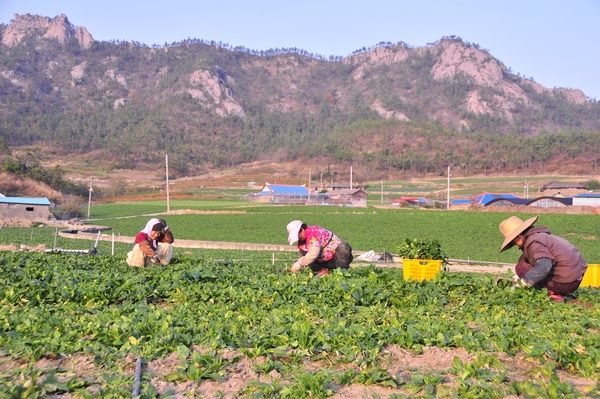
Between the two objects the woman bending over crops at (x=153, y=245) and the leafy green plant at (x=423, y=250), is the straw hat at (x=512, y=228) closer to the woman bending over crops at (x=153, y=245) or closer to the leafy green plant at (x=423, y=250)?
the leafy green plant at (x=423, y=250)

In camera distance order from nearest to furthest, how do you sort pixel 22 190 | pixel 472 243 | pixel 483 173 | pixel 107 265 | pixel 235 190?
pixel 107 265 → pixel 472 243 → pixel 22 190 → pixel 235 190 → pixel 483 173

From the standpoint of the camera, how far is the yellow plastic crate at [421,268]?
1084 cm

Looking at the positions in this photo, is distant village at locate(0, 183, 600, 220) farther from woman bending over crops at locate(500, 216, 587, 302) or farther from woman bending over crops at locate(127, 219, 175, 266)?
woman bending over crops at locate(500, 216, 587, 302)

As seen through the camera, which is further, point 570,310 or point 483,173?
point 483,173

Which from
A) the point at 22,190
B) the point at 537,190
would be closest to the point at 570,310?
the point at 22,190

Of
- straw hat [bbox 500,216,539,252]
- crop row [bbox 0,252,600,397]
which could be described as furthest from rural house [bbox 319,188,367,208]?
straw hat [bbox 500,216,539,252]

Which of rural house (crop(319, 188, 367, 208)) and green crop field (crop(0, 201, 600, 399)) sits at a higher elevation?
green crop field (crop(0, 201, 600, 399))

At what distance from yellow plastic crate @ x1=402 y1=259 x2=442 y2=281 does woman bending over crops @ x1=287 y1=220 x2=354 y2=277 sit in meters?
1.15

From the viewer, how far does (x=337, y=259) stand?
1091cm

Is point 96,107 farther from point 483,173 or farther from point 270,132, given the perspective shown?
point 483,173

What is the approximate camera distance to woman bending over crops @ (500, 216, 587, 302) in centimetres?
780

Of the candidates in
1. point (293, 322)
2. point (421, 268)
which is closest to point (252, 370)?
point (293, 322)

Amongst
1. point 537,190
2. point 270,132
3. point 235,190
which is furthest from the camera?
point 270,132

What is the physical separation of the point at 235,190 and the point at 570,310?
94.1 m
